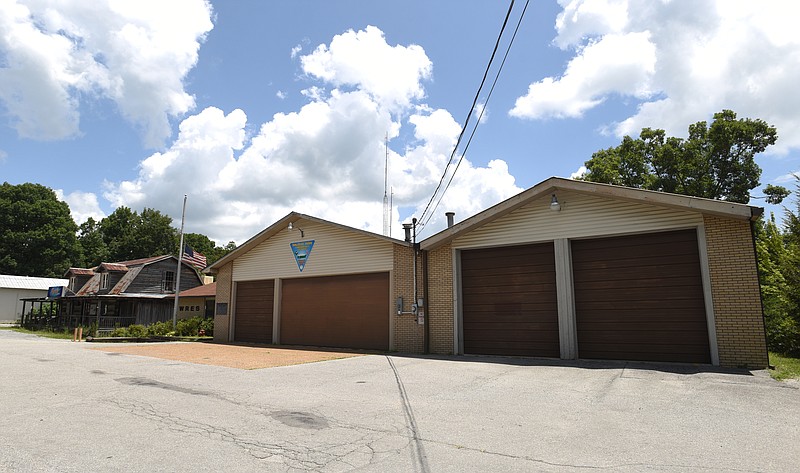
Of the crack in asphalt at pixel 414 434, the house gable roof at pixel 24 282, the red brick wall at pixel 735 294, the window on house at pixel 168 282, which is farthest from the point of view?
the house gable roof at pixel 24 282

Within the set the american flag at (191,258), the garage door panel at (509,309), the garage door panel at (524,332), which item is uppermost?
the american flag at (191,258)

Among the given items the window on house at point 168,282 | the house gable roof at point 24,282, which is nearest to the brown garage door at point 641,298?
the window on house at point 168,282

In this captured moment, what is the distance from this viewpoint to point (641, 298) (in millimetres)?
11836

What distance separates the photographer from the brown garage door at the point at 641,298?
36.9ft

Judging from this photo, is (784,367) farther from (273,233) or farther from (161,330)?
(161,330)

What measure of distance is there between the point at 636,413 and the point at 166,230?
65.8 m

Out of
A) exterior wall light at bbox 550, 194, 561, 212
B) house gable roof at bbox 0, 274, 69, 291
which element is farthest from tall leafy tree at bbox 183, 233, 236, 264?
exterior wall light at bbox 550, 194, 561, 212

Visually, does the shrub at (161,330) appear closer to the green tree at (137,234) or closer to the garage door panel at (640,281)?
the garage door panel at (640,281)

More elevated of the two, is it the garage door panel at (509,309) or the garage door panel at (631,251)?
the garage door panel at (631,251)

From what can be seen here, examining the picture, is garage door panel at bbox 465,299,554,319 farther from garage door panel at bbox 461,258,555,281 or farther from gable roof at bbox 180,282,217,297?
gable roof at bbox 180,282,217,297

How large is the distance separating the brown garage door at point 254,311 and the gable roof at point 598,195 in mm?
8153

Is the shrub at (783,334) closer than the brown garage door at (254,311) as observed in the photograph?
Yes

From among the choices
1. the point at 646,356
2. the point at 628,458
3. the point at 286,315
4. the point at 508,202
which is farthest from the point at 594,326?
the point at 286,315

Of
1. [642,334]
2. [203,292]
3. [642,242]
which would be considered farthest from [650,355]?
[203,292]
